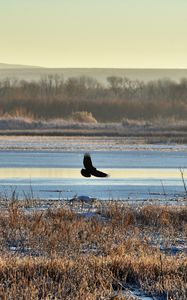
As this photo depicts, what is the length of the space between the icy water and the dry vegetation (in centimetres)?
111

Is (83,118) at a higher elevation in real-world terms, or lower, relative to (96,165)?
higher

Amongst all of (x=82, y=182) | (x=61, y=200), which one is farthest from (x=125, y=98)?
(x=61, y=200)

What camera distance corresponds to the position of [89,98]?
271ft

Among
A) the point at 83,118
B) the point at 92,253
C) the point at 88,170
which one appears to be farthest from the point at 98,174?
the point at 83,118

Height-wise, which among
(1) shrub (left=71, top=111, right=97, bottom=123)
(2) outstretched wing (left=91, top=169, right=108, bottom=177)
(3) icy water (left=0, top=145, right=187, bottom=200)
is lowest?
(3) icy water (left=0, top=145, right=187, bottom=200)

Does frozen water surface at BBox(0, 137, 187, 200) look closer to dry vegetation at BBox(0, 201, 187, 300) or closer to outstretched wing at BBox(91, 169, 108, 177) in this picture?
dry vegetation at BBox(0, 201, 187, 300)

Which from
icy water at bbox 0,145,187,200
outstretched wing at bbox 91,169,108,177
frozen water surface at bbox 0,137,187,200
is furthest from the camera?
frozen water surface at bbox 0,137,187,200

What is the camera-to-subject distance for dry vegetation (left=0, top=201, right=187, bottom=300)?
29.0 ft

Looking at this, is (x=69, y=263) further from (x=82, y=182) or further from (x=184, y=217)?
(x=82, y=182)

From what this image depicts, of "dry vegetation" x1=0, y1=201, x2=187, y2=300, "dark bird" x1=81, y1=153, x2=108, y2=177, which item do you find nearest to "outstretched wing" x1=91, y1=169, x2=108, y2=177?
"dark bird" x1=81, y1=153, x2=108, y2=177

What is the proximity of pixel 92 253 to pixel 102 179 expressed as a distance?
1320 cm

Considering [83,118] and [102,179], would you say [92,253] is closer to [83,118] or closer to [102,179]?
[102,179]

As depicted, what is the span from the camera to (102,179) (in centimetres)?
2406

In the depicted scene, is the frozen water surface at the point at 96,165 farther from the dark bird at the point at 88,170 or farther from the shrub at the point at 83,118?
the shrub at the point at 83,118
